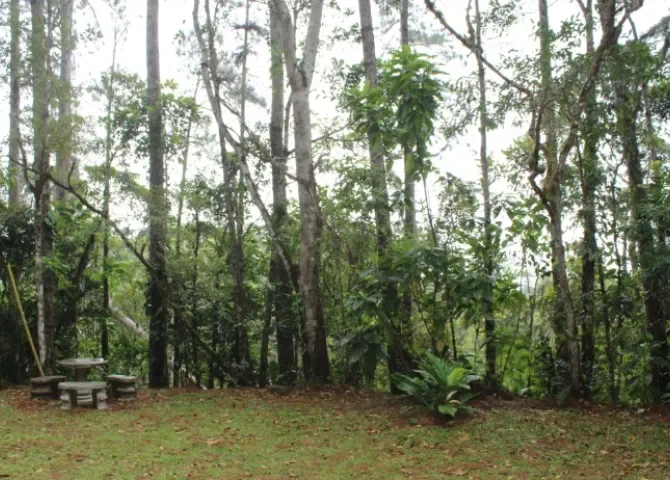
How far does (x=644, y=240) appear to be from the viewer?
816 cm

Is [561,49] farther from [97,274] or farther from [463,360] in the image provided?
[97,274]

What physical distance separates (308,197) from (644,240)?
15.5 feet

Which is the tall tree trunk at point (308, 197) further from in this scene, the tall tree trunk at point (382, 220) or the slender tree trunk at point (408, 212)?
the slender tree trunk at point (408, 212)

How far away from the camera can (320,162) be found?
10.4 m

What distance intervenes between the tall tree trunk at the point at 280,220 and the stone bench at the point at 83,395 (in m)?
2.76

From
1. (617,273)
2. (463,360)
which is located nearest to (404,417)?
(463,360)

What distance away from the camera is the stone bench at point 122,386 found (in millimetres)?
9281

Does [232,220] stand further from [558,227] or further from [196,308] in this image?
[558,227]

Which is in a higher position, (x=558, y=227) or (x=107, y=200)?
(x=107, y=200)

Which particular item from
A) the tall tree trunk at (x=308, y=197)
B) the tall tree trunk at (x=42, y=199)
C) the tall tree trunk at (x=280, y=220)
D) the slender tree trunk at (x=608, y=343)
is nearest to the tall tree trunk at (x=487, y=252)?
the slender tree trunk at (x=608, y=343)

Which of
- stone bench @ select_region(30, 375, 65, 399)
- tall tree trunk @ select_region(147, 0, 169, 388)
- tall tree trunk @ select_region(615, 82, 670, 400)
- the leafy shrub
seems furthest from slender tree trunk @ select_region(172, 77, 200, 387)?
tall tree trunk @ select_region(615, 82, 670, 400)

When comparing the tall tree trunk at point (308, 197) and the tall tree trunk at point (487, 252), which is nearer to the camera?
the tall tree trunk at point (487, 252)

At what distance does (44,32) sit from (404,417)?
8082 millimetres

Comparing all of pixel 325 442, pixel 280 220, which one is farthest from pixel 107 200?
pixel 325 442
